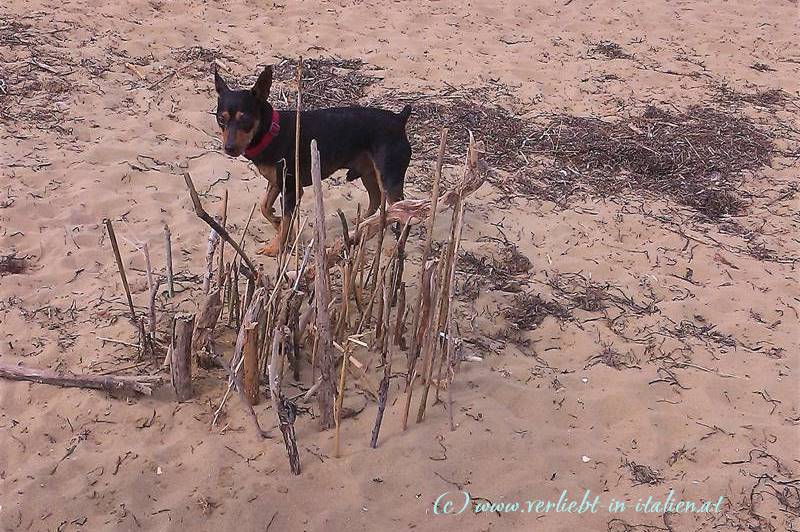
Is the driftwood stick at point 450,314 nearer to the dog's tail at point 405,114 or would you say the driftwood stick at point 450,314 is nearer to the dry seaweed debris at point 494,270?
the dry seaweed debris at point 494,270

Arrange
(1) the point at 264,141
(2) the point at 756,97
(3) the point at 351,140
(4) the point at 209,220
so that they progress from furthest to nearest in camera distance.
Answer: (2) the point at 756,97, (3) the point at 351,140, (1) the point at 264,141, (4) the point at 209,220

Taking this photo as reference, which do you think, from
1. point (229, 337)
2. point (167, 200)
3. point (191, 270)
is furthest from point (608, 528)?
point (167, 200)

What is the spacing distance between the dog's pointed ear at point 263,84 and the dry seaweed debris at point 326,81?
6.44ft

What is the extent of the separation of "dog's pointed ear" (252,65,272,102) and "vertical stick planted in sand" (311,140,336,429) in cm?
140

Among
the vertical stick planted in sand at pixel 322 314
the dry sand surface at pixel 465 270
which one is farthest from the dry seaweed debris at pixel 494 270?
the vertical stick planted in sand at pixel 322 314

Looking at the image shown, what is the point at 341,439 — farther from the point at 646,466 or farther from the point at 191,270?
the point at 191,270

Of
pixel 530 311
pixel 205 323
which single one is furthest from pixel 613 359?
pixel 205 323

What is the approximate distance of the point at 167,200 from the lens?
175 inches

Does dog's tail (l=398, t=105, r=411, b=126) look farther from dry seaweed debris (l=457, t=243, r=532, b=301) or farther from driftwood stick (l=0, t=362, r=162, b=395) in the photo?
driftwood stick (l=0, t=362, r=162, b=395)

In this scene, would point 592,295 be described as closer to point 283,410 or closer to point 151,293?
point 283,410

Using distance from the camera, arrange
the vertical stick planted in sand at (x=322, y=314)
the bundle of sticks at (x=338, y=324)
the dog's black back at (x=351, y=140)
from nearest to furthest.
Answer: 1. the vertical stick planted in sand at (x=322, y=314)
2. the bundle of sticks at (x=338, y=324)
3. the dog's black back at (x=351, y=140)

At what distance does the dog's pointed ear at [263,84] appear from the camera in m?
3.79

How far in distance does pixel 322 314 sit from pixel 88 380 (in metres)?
1.08

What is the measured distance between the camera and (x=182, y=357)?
9.13 feet
